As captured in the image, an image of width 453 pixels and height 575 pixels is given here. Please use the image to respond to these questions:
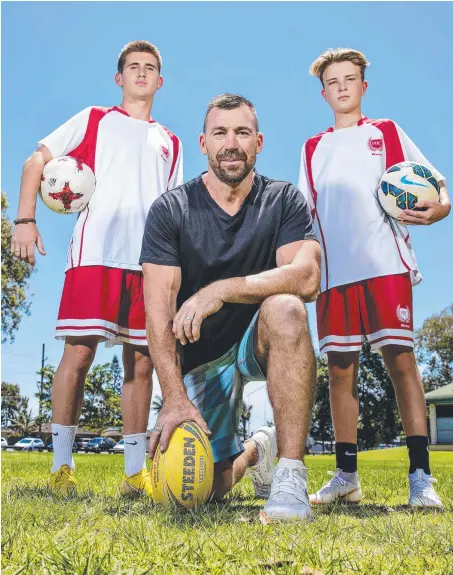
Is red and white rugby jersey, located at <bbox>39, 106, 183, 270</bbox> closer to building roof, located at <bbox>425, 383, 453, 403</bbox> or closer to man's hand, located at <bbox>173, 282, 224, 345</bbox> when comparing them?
man's hand, located at <bbox>173, 282, 224, 345</bbox>

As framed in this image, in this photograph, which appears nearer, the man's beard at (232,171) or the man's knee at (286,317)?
the man's knee at (286,317)

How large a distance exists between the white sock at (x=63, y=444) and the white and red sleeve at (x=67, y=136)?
6.06ft

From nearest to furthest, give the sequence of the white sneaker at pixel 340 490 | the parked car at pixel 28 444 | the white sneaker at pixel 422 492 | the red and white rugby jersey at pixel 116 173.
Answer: the white sneaker at pixel 422 492
the white sneaker at pixel 340 490
the red and white rugby jersey at pixel 116 173
the parked car at pixel 28 444

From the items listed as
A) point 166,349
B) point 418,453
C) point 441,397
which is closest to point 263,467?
point 418,453

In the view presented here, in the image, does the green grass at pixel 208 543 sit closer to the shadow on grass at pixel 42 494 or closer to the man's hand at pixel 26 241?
the shadow on grass at pixel 42 494

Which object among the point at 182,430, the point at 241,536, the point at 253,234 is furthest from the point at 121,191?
the point at 241,536

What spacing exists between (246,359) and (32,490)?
1.67 meters

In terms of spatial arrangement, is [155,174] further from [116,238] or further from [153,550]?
[153,550]

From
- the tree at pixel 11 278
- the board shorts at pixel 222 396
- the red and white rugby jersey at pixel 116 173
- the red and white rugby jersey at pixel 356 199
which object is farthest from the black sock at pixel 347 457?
the tree at pixel 11 278

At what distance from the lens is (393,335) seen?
4.02 metres

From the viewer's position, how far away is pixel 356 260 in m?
4.24

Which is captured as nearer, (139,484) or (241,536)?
(241,536)

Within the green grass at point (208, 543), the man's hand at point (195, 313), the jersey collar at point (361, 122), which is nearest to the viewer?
the green grass at point (208, 543)

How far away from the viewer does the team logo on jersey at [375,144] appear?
14.6ft
